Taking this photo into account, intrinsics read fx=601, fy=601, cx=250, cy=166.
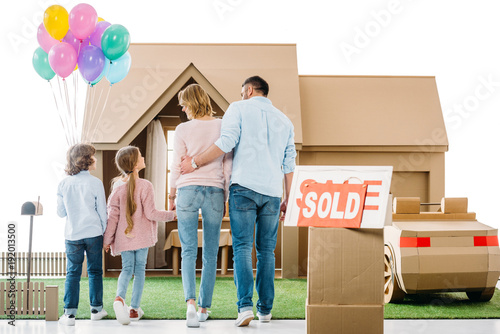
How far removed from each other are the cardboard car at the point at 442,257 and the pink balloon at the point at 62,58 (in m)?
3.62

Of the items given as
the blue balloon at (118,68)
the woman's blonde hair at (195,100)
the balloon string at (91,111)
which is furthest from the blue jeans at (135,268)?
the balloon string at (91,111)

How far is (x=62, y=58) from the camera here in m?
6.13

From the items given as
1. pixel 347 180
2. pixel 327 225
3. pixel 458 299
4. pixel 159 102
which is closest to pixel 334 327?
pixel 327 225

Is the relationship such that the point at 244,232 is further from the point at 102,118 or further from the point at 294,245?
the point at 102,118

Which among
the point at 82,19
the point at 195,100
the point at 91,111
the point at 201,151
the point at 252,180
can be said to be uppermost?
the point at 82,19

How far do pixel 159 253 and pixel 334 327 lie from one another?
503 centimetres

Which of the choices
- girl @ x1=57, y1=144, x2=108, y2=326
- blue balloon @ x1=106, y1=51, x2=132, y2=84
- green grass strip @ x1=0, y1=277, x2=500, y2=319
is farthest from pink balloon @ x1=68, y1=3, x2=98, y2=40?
green grass strip @ x1=0, y1=277, x2=500, y2=319

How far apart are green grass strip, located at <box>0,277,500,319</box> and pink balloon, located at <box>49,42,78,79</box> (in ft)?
7.56

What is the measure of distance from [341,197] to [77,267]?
2.38m

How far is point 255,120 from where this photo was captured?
181 inches

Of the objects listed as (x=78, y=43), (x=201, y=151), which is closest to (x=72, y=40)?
A: (x=78, y=43)

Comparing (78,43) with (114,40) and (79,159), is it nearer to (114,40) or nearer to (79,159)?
(114,40)

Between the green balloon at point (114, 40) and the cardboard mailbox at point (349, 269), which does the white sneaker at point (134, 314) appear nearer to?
the cardboard mailbox at point (349, 269)

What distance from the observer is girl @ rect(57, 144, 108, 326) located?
478 centimetres
